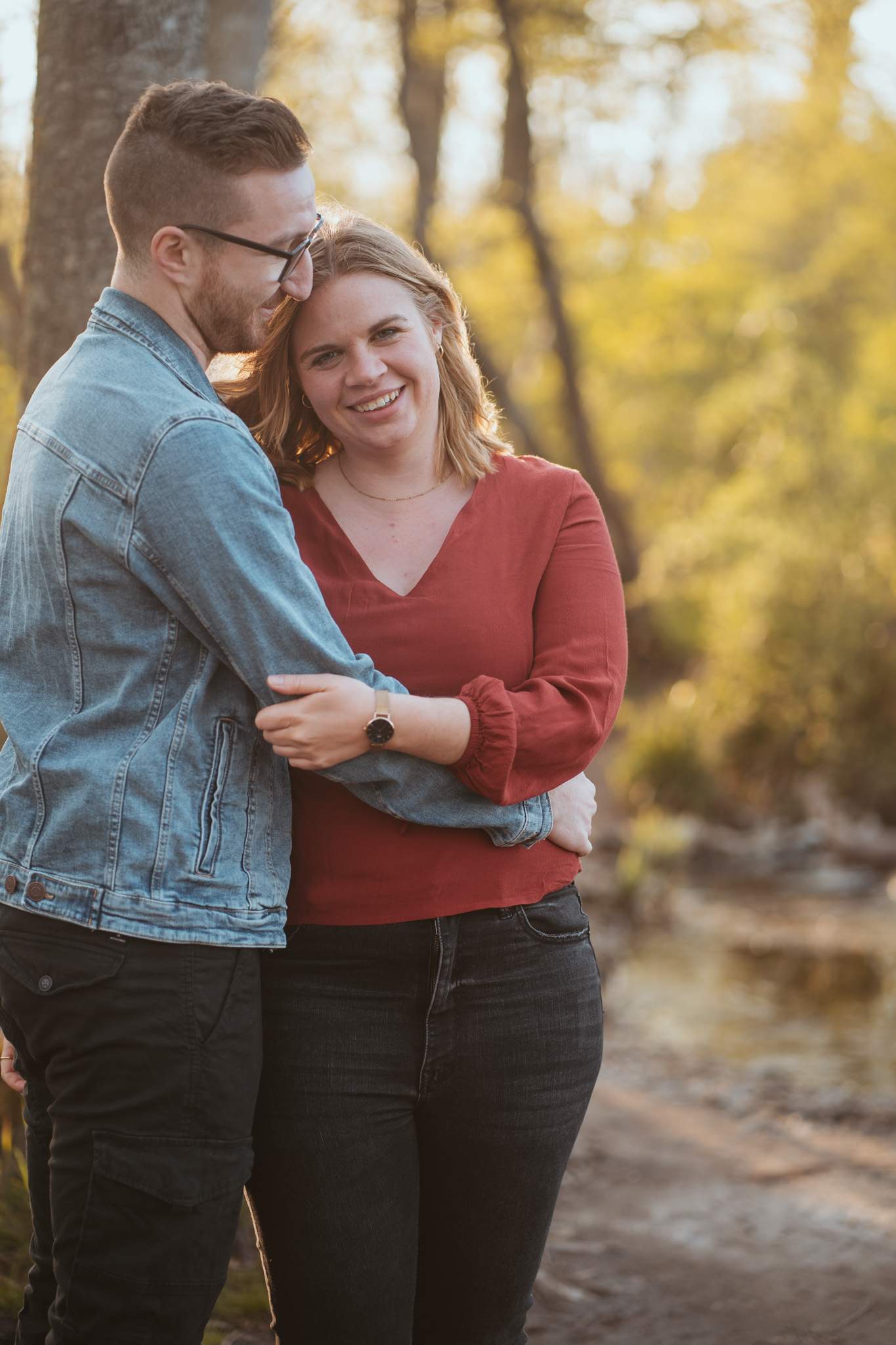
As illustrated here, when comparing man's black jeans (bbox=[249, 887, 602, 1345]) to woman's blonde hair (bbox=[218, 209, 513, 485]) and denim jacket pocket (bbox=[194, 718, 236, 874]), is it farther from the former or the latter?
woman's blonde hair (bbox=[218, 209, 513, 485])

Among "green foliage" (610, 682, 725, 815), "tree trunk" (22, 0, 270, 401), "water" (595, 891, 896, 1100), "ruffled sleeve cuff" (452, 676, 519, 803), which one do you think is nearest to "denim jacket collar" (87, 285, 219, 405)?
"ruffled sleeve cuff" (452, 676, 519, 803)

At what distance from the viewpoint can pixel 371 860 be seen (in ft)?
6.64

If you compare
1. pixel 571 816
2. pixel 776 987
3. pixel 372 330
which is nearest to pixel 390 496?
pixel 372 330

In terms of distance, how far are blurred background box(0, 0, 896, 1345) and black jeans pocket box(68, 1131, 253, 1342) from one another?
130 cm

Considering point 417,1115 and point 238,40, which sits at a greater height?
point 238,40

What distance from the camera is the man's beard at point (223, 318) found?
1892 millimetres

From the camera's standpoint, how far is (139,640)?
Answer: 1.77m

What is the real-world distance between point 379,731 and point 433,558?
1.51 ft

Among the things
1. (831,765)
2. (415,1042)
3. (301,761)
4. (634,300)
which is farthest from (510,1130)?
(634,300)

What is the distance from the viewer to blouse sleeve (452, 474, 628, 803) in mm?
1946

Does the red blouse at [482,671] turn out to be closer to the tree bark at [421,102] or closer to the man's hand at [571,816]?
the man's hand at [571,816]

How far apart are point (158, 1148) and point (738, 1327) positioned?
7.93 feet

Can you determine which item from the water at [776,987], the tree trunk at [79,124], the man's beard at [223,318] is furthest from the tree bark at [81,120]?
the water at [776,987]

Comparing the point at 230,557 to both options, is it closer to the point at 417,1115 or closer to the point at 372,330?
the point at 372,330
